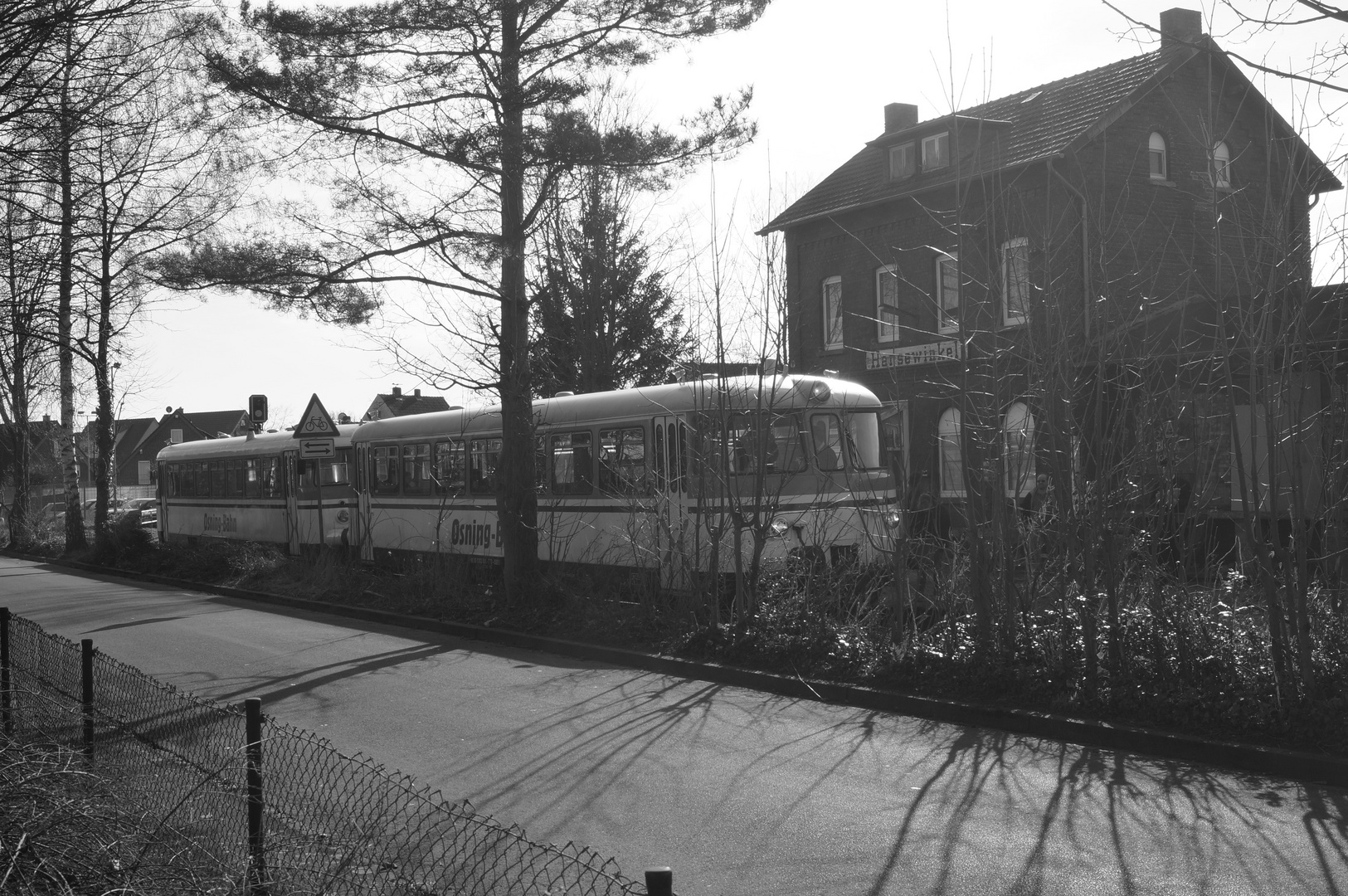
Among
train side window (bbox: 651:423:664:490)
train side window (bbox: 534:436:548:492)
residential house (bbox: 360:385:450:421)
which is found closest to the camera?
train side window (bbox: 651:423:664:490)

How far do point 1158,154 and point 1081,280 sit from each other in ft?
58.6

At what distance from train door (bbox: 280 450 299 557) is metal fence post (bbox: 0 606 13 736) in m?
18.7

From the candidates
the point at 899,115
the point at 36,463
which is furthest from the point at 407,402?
the point at 899,115

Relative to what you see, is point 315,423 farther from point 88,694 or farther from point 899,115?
point 899,115

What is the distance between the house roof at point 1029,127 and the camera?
82.7ft

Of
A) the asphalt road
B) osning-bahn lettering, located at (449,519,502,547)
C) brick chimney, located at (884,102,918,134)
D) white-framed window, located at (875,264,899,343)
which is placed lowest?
the asphalt road

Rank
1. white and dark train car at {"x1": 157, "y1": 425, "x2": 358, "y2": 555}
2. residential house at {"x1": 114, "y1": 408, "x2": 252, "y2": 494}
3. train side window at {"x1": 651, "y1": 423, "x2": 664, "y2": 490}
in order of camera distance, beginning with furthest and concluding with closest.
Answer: residential house at {"x1": 114, "y1": 408, "x2": 252, "y2": 494} → white and dark train car at {"x1": 157, "y1": 425, "x2": 358, "y2": 555} → train side window at {"x1": 651, "y1": 423, "x2": 664, "y2": 490}

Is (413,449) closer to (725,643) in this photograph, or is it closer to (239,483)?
(239,483)

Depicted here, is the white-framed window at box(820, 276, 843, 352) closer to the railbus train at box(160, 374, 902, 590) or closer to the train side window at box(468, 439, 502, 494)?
the railbus train at box(160, 374, 902, 590)

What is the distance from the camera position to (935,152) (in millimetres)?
28891

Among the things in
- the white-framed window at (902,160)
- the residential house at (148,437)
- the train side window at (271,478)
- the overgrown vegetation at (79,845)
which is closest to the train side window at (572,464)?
the train side window at (271,478)

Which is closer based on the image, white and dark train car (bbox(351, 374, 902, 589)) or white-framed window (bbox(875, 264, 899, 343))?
white and dark train car (bbox(351, 374, 902, 589))

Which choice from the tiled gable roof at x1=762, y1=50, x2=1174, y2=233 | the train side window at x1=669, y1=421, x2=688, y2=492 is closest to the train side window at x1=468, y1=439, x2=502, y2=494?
the train side window at x1=669, y1=421, x2=688, y2=492

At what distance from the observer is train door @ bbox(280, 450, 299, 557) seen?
2684cm
